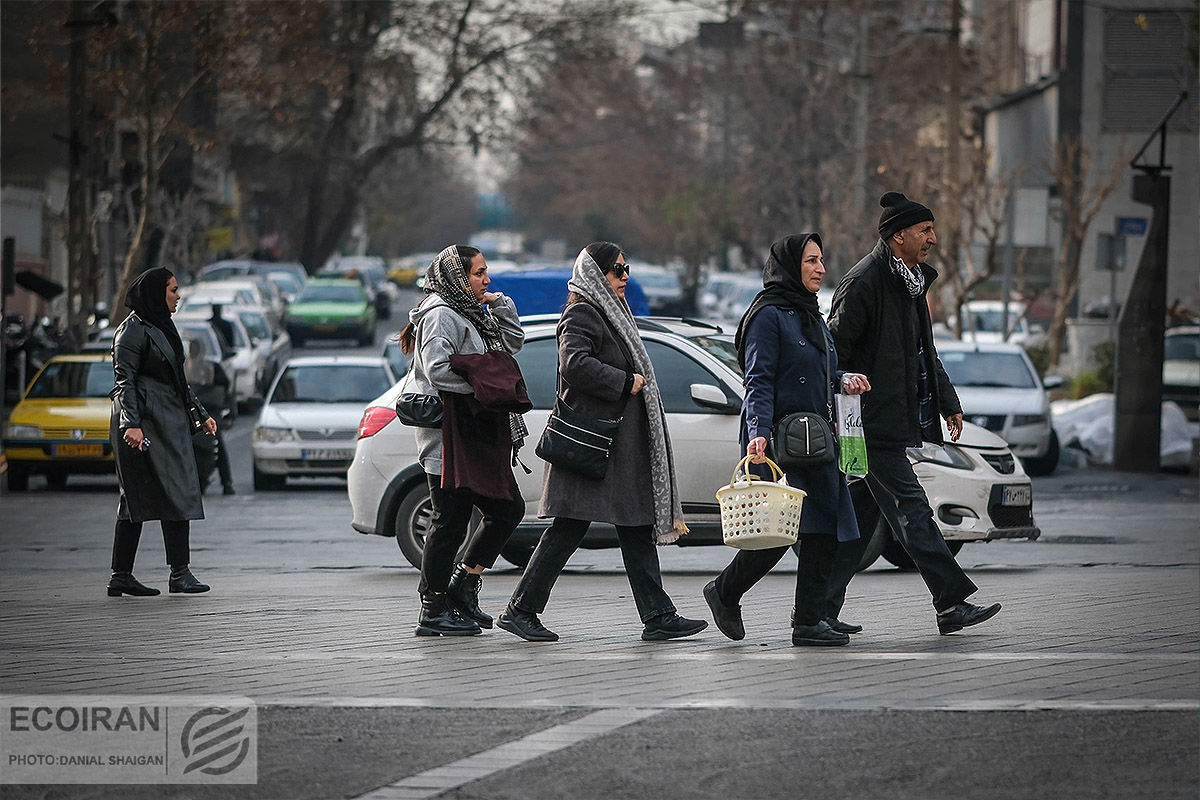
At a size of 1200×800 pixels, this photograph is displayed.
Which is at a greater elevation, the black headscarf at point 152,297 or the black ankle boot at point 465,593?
the black headscarf at point 152,297

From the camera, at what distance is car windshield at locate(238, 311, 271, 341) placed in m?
35.7

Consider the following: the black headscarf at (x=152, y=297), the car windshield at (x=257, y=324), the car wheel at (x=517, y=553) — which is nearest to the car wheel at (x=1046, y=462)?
the car wheel at (x=517, y=553)

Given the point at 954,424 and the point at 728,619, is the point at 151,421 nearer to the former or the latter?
the point at 728,619

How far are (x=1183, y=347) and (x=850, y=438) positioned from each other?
19.3 metres

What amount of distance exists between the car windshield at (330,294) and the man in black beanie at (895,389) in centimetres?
3914

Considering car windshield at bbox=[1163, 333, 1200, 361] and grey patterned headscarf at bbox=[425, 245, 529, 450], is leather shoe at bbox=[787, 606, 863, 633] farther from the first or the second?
car windshield at bbox=[1163, 333, 1200, 361]

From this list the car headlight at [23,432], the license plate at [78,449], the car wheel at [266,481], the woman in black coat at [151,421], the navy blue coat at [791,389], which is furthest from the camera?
the car wheel at [266,481]

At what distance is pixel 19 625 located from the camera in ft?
31.1

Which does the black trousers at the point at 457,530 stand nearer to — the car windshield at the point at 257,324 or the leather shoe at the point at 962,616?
the leather shoe at the point at 962,616

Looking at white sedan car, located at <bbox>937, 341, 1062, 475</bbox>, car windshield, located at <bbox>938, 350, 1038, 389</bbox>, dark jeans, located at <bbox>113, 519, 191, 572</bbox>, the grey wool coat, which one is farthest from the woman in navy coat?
car windshield, located at <bbox>938, 350, 1038, 389</bbox>

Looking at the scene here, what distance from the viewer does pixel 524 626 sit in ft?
28.1

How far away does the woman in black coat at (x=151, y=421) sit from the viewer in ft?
34.7

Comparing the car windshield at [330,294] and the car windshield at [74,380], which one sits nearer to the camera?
the car windshield at [74,380]

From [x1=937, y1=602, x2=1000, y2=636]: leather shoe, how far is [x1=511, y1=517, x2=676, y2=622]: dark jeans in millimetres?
1199
